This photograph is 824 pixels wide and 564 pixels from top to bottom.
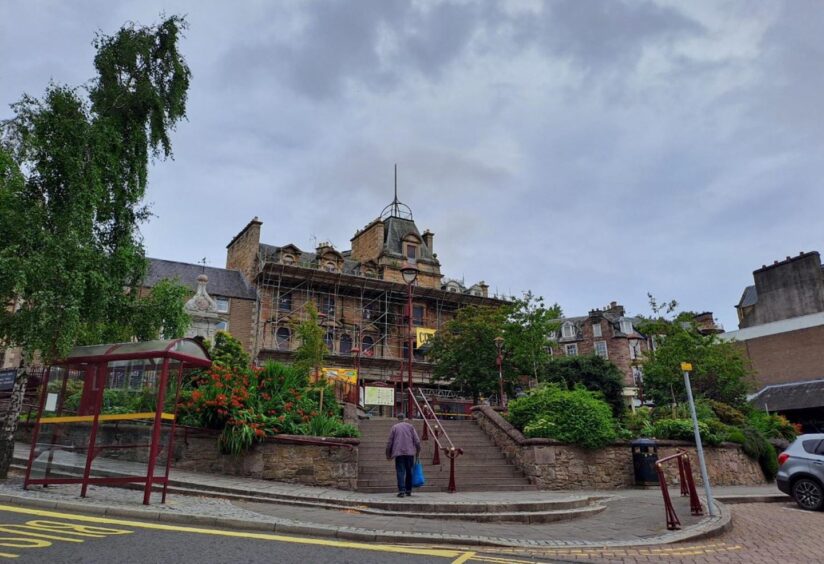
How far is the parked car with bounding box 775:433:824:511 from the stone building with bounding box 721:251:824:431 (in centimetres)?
2342

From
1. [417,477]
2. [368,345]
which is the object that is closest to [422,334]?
[368,345]

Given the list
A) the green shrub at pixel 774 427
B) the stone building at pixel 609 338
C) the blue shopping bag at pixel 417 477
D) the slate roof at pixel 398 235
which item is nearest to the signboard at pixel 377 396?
the green shrub at pixel 774 427

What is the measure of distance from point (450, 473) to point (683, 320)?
50.3 ft

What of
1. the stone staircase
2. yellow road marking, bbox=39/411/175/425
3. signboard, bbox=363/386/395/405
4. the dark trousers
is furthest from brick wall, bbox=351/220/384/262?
yellow road marking, bbox=39/411/175/425

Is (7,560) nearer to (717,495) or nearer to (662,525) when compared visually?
(662,525)

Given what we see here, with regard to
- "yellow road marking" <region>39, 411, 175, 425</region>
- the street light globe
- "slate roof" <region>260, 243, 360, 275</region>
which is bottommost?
"yellow road marking" <region>39, 411, 175, 425</region>

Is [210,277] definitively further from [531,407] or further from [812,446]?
[812,446]

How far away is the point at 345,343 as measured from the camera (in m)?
38.9

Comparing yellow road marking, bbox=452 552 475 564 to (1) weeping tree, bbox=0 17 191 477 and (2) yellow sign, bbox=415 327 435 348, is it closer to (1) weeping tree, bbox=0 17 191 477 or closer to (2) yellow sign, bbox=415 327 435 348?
(1) weeping tree, bbox=0 17 191 477

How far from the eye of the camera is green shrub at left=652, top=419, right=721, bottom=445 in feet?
50.3

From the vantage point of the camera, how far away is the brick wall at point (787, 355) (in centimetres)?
3347

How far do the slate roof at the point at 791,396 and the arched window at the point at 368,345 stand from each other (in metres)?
24.6

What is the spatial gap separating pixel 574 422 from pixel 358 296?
27707mm

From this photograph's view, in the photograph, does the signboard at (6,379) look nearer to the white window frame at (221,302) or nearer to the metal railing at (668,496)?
the white window frame at (221,302)
